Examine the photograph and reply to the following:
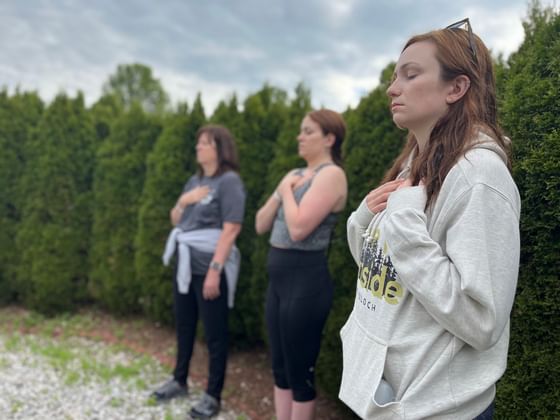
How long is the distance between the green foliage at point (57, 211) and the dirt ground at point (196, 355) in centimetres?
42

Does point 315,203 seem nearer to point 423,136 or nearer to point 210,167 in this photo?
point 423,136

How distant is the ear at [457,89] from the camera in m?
1.30

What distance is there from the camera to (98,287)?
19.2 feet

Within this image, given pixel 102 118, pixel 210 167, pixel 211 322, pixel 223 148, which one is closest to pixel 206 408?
pixel 211 322

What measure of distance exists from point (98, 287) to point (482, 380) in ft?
18.1

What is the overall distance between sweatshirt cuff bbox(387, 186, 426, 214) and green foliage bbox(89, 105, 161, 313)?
15.7 feet

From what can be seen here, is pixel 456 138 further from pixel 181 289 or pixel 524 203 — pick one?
pixel 181 289

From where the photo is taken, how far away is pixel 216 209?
339 centimetres

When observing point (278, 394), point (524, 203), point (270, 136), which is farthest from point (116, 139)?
point (524, 203)

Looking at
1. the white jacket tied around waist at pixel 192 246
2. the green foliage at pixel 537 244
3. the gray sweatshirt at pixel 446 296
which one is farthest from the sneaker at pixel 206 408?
the gray sweatshirt at pixel 446 296

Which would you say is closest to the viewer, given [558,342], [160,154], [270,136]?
[558,342]

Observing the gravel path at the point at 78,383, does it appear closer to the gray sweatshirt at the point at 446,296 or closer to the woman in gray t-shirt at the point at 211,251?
the woman in gray t-shirt at the point at 211,251

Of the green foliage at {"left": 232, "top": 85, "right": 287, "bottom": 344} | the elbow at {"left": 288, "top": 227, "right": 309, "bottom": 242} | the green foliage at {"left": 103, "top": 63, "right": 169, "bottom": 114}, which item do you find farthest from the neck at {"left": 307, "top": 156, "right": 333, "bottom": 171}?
the green foliage at {"left": 103, "top": 63, "right": 169, "bottom": 114}

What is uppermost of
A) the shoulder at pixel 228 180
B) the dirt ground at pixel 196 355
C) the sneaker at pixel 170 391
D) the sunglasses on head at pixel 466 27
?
the sunglasses on head at pixel 466 27
